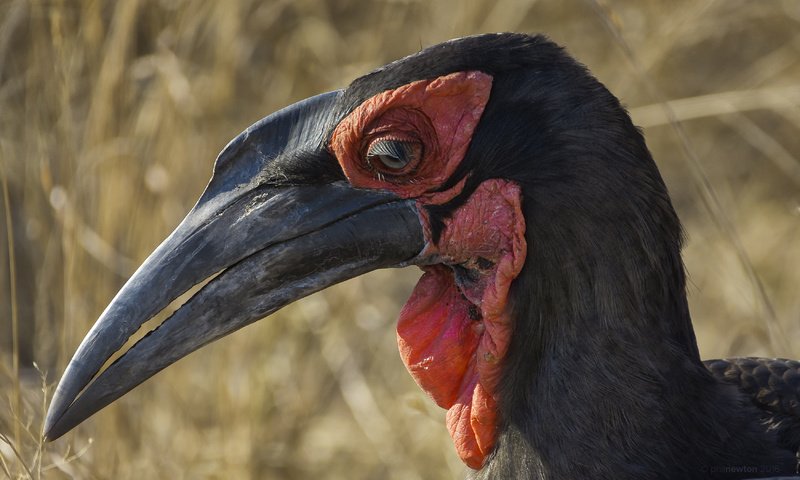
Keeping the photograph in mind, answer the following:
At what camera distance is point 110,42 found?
169 inches

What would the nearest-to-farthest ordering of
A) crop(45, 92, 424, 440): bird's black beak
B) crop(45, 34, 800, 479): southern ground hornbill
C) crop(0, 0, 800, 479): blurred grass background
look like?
crop(45, 34, 800, 479): southern ground hornbill < crop(45, 92, 424, 440): bird's black beak < crop(0, 0, 800, 479): blurred grass background

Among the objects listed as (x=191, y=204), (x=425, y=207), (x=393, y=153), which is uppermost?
(x=191, y=204)

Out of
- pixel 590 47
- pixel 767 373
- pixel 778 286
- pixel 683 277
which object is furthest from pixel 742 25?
pixel 683 277

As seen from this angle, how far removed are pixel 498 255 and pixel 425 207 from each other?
0.21 meters

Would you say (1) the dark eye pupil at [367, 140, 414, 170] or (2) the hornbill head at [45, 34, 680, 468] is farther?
(1) the dark eye pupil at [367, 140, 414, 170]

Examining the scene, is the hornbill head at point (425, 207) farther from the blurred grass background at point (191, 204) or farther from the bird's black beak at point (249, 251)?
the blurred grass background at point (191, 204)

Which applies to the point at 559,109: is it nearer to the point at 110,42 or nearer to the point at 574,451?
the point at 574,451

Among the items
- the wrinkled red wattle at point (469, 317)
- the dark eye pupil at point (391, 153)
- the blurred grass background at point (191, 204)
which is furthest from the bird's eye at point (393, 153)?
the blurred grass background at point (191, 204)

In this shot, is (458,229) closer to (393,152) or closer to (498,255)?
(498,255)

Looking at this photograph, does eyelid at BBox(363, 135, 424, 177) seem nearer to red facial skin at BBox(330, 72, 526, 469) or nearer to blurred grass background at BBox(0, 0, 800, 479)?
red facial skin at BBox(330, 72, 526, 469)

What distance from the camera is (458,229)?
2625 millimetres

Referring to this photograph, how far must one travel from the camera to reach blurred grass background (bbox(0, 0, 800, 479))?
13.3 ft

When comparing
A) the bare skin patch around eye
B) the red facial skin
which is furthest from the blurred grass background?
the bare skin patch around eye

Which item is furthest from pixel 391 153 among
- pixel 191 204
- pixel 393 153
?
pixel 191 204
